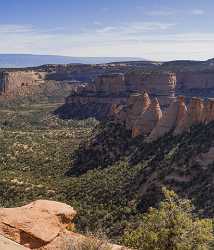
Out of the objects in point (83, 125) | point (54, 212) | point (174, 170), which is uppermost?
point (54, 212)

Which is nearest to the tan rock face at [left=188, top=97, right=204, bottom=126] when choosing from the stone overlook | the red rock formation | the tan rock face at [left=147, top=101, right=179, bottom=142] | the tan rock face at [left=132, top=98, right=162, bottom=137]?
the stone overlook

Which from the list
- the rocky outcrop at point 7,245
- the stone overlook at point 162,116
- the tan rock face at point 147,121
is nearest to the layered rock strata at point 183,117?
the stone overlook at point 162,116

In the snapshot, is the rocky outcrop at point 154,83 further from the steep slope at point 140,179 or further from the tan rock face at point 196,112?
the tan rock face at point 196,112

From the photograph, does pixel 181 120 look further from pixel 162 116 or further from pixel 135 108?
pixel 135 108

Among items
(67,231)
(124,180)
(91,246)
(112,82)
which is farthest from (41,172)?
(112,82)

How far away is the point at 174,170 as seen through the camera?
57125 mm

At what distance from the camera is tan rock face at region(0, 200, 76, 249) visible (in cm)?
2480

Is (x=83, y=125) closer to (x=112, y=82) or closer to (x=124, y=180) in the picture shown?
(x=112, y=82)

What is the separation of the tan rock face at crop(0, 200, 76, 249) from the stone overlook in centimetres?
4154

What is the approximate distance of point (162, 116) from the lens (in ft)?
252

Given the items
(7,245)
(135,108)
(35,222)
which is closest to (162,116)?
(135,108)

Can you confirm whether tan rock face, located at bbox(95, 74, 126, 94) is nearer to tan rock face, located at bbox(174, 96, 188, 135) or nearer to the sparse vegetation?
the sparse vegetation

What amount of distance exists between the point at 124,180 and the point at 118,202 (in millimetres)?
5926

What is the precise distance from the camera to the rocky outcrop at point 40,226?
24.7m
